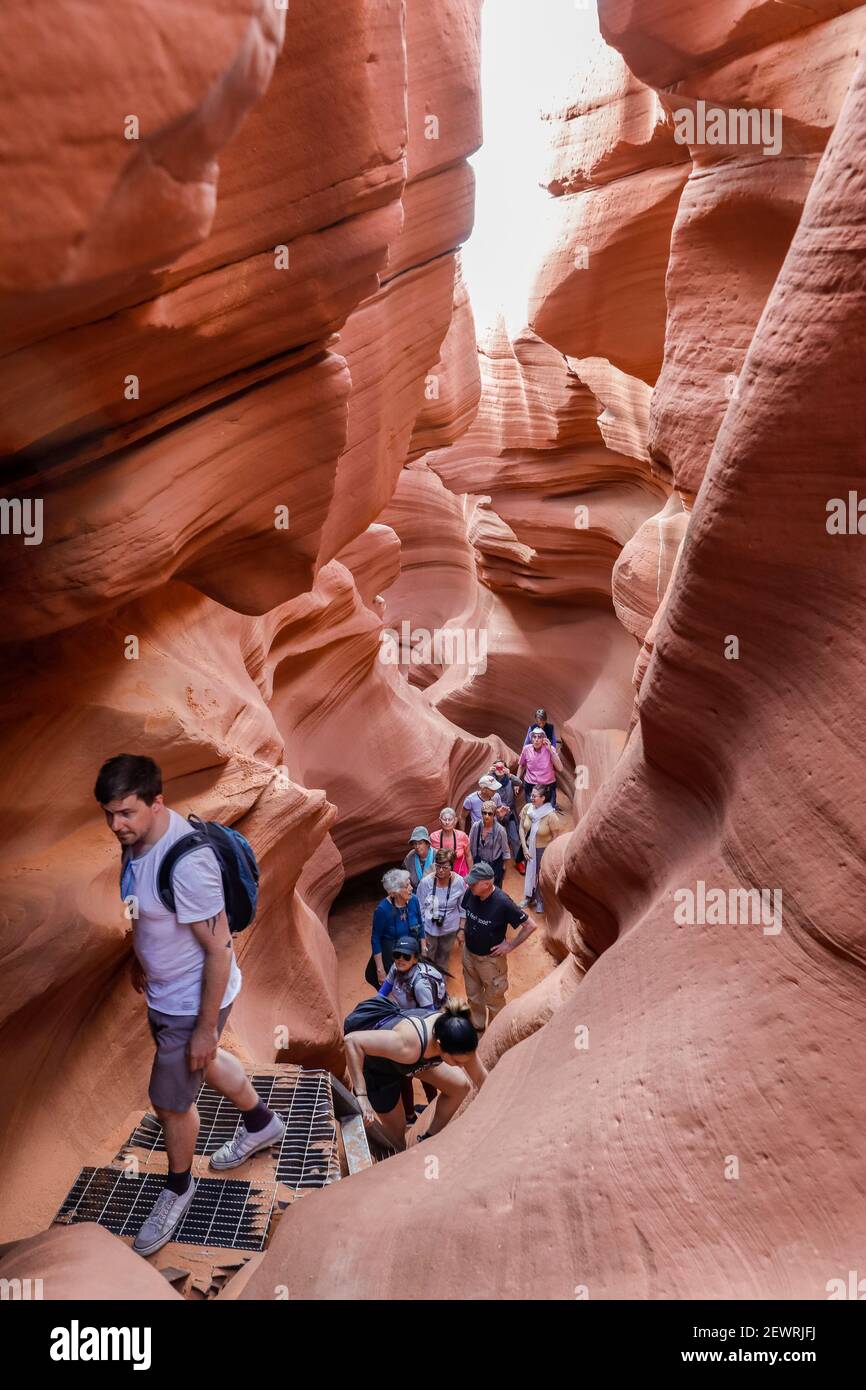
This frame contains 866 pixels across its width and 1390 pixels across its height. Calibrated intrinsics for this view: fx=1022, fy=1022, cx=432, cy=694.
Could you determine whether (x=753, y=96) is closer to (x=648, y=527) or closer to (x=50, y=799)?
(x=648, y=527)

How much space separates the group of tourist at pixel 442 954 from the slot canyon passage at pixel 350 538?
0.57m

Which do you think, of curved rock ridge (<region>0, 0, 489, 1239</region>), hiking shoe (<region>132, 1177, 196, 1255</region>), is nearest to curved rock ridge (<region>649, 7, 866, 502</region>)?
curved rock ridge (<region>0, 0, 489, 1239</region>)

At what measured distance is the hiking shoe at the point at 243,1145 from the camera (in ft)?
13.3

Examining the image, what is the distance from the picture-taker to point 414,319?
6.52 meters

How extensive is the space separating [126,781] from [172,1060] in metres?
1.04

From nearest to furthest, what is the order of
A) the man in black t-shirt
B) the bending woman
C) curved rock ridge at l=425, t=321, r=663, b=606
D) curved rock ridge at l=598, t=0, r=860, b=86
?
the bending woman → curved rock ridge at l=598, t=0, r=860, b=86 → the man in black t-shirt → curved rock ridge at l=425, t=321, r=663, b=606

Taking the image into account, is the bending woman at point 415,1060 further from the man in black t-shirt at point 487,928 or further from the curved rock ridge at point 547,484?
the curved rock ridge at point 547,484

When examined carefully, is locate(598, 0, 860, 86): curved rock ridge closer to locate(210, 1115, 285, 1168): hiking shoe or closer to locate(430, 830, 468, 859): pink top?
locate(430, 830, 468, 859): pink top

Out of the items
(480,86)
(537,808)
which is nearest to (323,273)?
(480,86)

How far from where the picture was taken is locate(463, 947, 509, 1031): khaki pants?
7059mm

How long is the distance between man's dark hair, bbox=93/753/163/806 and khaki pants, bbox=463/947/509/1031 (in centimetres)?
411

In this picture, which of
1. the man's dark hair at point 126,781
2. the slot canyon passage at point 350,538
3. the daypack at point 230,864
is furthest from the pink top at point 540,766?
the man's dark hair at point 126,781

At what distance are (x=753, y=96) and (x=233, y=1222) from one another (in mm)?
6054

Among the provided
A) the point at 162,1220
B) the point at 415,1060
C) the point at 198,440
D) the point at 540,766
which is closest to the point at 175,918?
the point at 162,1220
